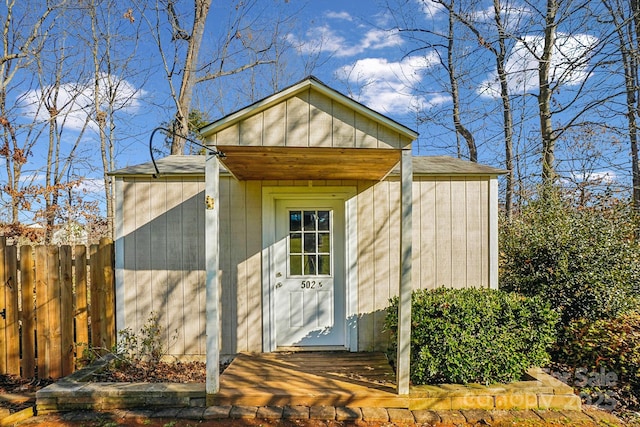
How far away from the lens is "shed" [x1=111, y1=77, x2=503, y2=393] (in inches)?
152

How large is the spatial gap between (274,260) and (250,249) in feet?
1.08

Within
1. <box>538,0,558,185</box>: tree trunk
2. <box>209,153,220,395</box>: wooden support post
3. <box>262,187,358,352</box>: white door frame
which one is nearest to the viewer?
<box>209,153,220,395</box>: wooden support post

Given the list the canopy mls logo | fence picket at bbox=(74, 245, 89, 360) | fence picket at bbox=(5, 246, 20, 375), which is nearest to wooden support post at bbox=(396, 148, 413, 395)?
the canopy mls logo

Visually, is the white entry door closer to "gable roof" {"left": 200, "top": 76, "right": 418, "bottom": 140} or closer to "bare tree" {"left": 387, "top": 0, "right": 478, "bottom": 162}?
"gable roof" {"left": 200, "top": 76, "right": 418, "bottom": 140}

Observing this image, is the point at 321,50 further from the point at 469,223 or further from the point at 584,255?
the point at 584,255

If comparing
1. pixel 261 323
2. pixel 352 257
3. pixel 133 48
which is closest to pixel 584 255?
pixel 352 257

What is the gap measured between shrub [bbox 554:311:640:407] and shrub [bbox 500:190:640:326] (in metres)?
0.21

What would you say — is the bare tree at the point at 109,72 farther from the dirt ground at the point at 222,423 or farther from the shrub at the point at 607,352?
the shrub at the point at 607,352

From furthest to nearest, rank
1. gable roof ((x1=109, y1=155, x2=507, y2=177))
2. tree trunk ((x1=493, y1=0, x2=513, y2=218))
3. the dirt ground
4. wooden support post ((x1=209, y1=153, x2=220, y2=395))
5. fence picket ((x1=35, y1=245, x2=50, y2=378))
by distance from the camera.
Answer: tree trunk ((x1=493, y1=0, x2=513, y2=218)) → gable roof ((x1=109, y1=155, x2=507, y2=177)) → fence picket ((x1=35, y1=245, x2=50, y2=378)) → wooden support post ((x1=209, y1=153, x2=220, y2=395)) → the dirt ground

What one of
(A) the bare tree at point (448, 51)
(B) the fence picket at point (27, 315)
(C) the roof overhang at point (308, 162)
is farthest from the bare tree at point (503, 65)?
(B) the fence picket at point (27, 315)

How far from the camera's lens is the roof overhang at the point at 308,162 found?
286 centimetres

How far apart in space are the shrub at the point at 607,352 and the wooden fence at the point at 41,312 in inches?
212

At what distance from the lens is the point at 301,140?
273 cm

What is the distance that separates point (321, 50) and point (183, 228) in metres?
8.39
